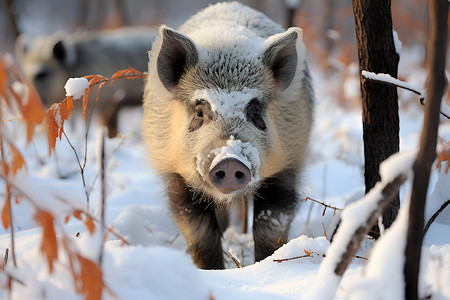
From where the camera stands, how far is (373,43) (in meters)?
2.18

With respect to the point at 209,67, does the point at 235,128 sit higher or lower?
lower

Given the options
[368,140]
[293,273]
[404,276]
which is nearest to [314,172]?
[368,140]

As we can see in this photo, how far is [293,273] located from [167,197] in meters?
1.43

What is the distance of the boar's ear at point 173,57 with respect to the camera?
95.7 inches

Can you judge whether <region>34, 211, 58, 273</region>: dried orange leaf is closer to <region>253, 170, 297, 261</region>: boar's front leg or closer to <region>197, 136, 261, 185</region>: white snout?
<region>197, 136, 261, 185</region>: white snout

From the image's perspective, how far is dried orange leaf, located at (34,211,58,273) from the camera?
103 centimetres

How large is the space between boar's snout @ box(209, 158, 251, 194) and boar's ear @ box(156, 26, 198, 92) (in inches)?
29.7

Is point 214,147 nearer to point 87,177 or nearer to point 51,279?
point 51,279

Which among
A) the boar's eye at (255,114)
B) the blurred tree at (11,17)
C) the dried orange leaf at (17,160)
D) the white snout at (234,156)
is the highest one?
the blurred tree at (11,17)

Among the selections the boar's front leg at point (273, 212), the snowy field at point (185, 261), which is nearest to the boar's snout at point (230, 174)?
the snowy field at point (185, 261)

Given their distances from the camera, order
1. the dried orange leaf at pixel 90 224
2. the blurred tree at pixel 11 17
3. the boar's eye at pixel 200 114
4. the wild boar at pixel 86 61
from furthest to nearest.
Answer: the blurred tree at pixel 11 17, the wild boar at pixel 86 61, the boar's eye at pixel 200 114, the dried orange leaf at pixel 90 224

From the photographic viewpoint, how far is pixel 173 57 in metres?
2.59

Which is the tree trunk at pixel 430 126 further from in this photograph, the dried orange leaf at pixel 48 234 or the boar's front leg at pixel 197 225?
the boar's front leg at pixel 197 225

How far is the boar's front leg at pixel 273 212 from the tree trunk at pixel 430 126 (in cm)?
154
